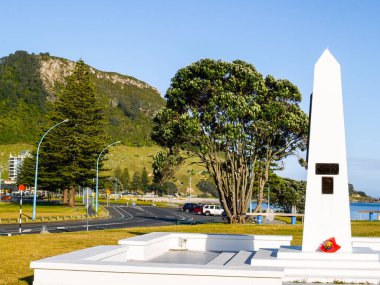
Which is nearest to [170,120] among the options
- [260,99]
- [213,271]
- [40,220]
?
[260,99]

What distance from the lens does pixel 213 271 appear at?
11.0 m

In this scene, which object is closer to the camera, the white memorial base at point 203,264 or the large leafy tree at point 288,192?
the white memorial base at point 203,264

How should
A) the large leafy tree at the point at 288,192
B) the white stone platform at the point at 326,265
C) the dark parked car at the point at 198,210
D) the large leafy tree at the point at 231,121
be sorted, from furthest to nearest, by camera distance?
the dark parked car at the point at 198,210
the large leafy tree at the point at 288,192
the large leafy tree at the point at 231,121
the white stone platform at the point at 326,265

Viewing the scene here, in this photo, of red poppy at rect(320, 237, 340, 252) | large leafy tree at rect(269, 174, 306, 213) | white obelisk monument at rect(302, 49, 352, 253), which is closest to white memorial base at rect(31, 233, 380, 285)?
red poppy at rect(320, 237, 340, 252)

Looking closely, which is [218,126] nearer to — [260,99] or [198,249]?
[260,99]

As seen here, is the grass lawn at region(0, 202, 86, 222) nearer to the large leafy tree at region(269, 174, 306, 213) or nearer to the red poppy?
the large leafy tree at region(269, 174, 306, 213)

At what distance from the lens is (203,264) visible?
1459cm

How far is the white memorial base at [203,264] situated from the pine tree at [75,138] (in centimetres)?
5294

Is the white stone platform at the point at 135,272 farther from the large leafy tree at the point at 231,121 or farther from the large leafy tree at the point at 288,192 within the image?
the large leafy tree at the point at 288,192

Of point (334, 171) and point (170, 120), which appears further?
point (170, 120)

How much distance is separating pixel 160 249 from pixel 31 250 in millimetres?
4336

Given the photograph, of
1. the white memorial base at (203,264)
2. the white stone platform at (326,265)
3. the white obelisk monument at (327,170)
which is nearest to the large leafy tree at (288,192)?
the white memorial base at (203,264)

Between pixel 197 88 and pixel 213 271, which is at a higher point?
pixel 197 88

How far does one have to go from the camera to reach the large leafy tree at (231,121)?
127ft
